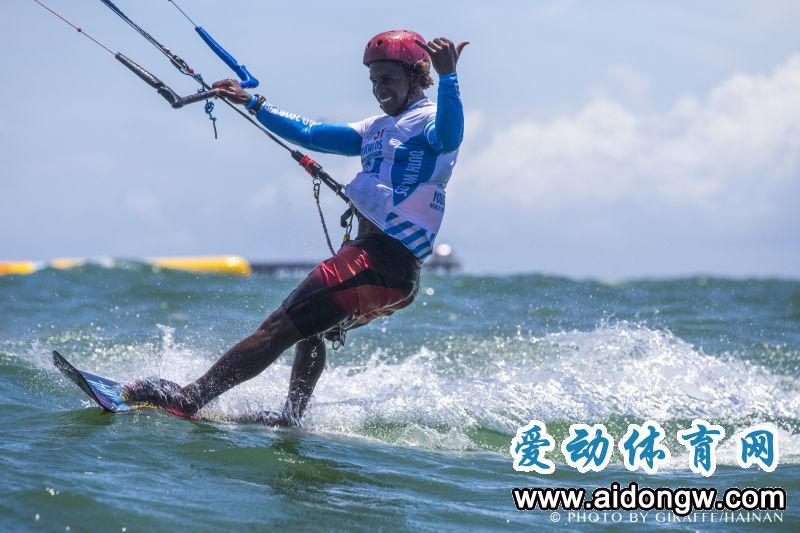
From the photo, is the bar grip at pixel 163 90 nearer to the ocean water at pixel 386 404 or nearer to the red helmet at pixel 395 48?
the red helmet at pixel 395 48

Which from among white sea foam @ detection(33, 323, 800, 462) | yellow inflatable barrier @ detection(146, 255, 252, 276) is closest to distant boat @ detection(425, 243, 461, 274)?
yellow inflatable barrier @ detection(146, 255, 252, 276)

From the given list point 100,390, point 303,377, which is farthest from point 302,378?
point 100,390

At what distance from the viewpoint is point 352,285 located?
239 inches

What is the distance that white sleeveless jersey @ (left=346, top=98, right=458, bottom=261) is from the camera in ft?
20.0

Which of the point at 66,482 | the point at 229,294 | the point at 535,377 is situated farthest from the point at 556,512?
the point at 229,294

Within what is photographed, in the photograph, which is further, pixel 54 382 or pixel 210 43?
pixel 54 382

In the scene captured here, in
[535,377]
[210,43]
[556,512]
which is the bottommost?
[556,512]

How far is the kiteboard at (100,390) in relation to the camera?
589 cm

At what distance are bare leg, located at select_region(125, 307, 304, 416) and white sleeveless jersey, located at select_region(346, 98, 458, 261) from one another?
2.74 ft

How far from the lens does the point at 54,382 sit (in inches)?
304

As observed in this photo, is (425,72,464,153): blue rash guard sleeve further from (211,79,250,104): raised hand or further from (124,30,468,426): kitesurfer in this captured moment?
(211,79,250,104): raised hand

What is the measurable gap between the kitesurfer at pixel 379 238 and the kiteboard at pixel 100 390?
0.05m

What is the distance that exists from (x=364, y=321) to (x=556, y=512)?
1.83 meters

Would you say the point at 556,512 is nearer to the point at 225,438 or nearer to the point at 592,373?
the point at 225,438
